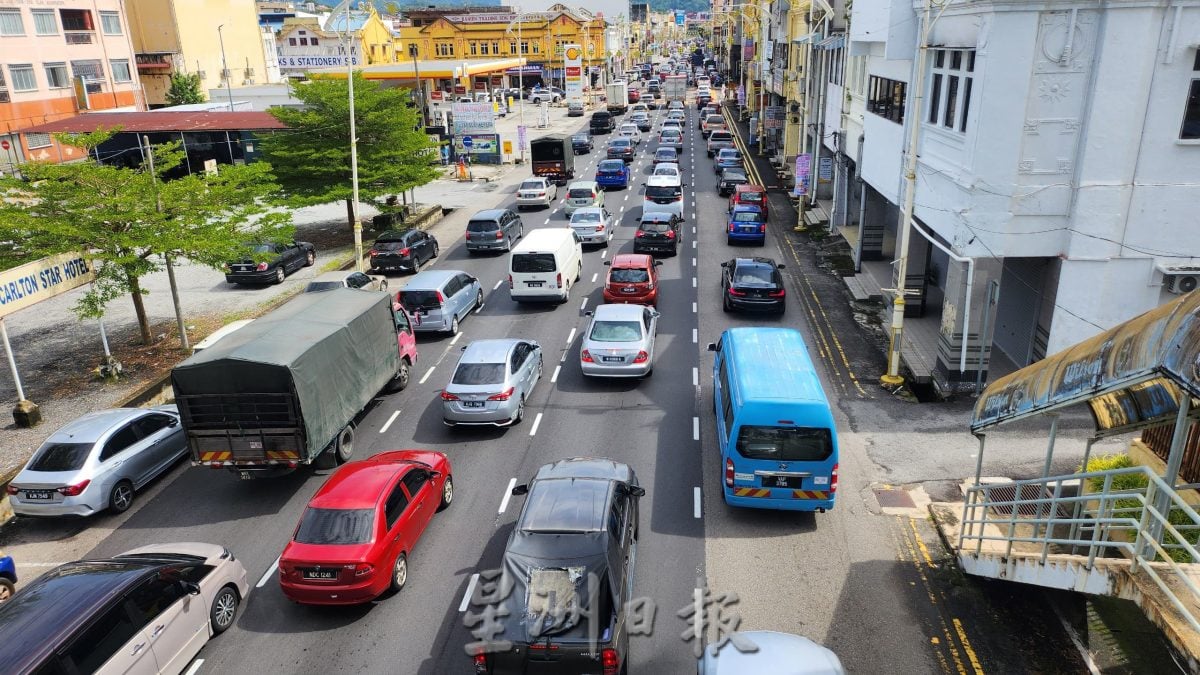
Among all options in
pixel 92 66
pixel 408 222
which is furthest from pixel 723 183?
pixel 92 66

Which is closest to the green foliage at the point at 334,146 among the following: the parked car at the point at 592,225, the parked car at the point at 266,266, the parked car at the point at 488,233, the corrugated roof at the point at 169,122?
the parked car at the point at 266,266

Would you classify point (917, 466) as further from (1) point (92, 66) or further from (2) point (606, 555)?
(1) point (92, 66)

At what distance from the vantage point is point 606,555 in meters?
10.1

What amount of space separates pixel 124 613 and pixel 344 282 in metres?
14.8

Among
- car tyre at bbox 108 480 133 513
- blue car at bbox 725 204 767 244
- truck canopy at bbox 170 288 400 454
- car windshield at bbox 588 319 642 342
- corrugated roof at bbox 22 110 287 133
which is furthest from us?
corrugated roof at bbox 22 110 287 133

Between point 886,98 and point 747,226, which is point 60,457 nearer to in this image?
point 886,98

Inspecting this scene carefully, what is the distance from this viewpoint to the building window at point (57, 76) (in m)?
Result: 56.4

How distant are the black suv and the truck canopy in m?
11.6

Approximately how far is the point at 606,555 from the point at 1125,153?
14030 mm

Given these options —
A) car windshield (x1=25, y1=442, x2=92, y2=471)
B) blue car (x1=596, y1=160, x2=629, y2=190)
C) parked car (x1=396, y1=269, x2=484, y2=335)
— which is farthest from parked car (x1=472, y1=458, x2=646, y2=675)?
blue car (x1=596, y1=160, x2=629, y2=190)

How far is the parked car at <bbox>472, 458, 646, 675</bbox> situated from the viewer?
9.17 meters

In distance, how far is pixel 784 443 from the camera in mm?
12891

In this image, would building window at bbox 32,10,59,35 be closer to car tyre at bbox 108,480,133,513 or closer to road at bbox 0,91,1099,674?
road at bbox 0,91,1099,674

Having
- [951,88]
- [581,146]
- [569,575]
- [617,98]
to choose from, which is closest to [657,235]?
[951,88]
